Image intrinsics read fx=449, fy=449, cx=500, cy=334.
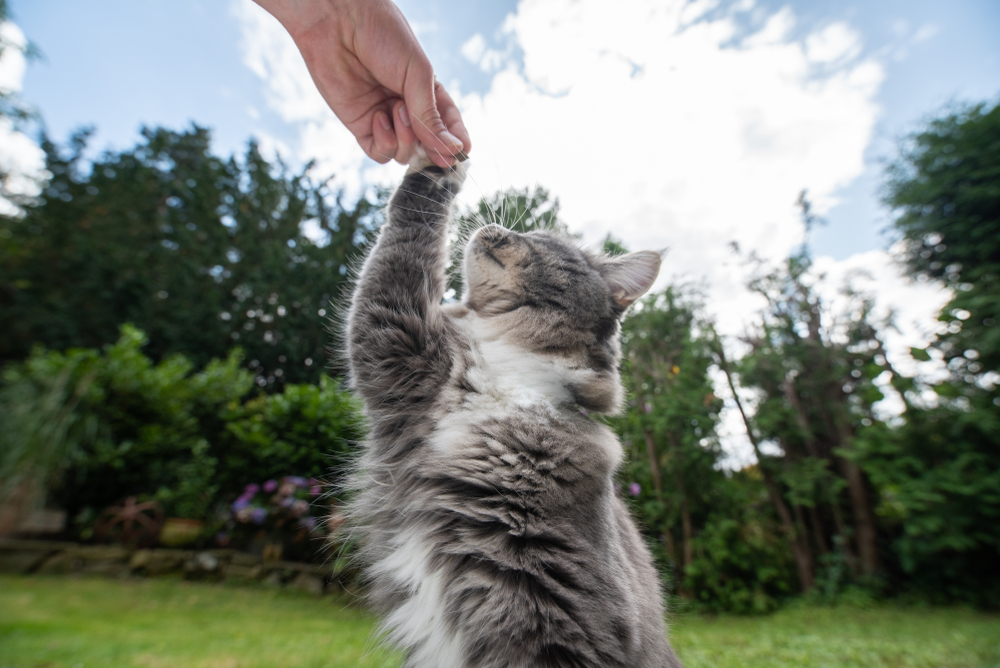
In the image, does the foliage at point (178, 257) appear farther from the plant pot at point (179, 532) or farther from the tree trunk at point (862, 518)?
the tree trunk at point (862, 518)

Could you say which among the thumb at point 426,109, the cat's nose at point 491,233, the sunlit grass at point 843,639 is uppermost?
the thumb at point 426,109

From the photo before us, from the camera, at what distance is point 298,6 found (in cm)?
189

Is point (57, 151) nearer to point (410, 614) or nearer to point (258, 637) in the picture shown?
point (258, 637)

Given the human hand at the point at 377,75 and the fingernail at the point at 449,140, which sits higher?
the human hand at the point at 377,75

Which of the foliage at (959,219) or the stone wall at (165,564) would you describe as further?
the foliage at (959,219)

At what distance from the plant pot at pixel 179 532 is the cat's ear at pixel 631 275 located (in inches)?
253

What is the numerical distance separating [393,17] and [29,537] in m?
7.21

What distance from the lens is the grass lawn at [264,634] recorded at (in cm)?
272

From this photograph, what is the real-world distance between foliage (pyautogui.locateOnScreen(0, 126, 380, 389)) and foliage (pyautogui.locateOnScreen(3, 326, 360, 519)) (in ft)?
4.07

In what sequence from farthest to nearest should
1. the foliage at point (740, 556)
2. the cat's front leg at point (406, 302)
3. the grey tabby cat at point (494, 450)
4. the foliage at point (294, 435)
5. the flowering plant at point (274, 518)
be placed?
the foliage at point (740, 556) < the flowering plant at point (274, 518) < the foliage at point (294, 435) < the cat's front leg at point (406, 302) < the grey tabby cat at point (494, 450)

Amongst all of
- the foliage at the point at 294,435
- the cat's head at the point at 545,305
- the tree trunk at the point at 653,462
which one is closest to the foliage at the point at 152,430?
the foliage at the point at 294,435

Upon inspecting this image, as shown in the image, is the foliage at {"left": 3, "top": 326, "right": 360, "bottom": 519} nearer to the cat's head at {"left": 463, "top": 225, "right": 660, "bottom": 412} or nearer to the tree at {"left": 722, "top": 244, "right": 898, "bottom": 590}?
the cat's head at {"left": 463, "top": 225, "right": 660, "bottom": 412}

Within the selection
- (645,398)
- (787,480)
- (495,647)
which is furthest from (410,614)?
(787,480)

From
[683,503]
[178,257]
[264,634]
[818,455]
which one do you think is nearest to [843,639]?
[683,503]
